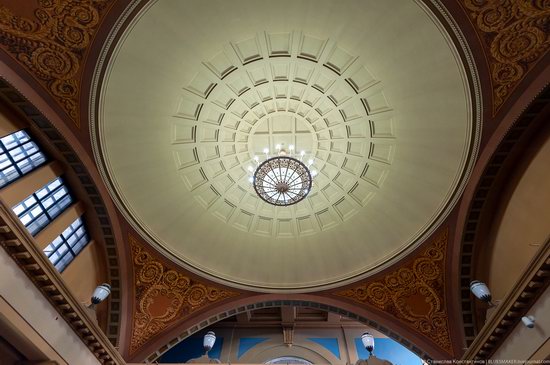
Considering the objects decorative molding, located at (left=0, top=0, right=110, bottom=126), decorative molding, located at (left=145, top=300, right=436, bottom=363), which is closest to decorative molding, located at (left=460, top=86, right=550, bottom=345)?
decorative molding, located at (left=145, top=300, right=436, bottom=363)

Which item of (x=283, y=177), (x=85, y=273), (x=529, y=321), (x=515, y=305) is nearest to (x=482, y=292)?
(x=515, y=305)

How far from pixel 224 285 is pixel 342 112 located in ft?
21.0

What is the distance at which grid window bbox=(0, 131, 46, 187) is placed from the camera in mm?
→ 6574

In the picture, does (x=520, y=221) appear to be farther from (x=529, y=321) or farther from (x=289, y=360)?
(x=289, y=360)

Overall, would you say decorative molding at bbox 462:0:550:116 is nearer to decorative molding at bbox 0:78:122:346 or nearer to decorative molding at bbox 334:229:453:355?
decorative molding at bbox 334:229:453:355

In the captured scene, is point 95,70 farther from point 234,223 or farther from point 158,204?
point 234,223

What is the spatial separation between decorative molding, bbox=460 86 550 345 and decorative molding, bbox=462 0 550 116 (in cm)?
69

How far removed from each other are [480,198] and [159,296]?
944 cm

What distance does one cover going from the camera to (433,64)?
23.8 feet

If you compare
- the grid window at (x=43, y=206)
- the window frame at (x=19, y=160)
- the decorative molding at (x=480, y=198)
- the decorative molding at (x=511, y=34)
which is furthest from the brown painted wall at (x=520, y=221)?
the window frame at (x=19, y=160)

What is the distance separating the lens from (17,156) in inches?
277

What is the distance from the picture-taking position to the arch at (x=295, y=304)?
9602 millimetres

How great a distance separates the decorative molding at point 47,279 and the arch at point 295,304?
1869 millimetres

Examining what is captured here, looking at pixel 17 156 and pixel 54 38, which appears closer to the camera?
pixel 54 38
